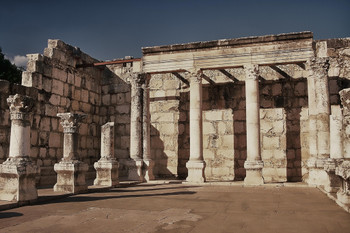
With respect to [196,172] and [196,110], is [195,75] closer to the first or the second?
[196,110]

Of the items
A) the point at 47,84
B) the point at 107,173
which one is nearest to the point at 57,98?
the point at 47,84

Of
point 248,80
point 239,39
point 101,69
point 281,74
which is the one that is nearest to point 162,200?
point 248,80

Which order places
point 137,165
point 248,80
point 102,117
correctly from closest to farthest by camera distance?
point 248,80 < point 137,165 < point 102,117

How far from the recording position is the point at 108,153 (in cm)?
1225

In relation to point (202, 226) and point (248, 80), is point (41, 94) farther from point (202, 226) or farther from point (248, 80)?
point (202, 226)

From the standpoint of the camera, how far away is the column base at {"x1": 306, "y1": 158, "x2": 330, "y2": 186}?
11.7m

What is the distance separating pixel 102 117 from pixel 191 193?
27.2ft

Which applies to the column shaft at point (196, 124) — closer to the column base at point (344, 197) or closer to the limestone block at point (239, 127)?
the limestone block at point (239, 127)

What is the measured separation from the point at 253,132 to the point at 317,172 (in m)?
2.59

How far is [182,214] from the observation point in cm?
684

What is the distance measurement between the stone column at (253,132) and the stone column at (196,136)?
1.79 metres

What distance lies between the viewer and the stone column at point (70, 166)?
32.0 feet

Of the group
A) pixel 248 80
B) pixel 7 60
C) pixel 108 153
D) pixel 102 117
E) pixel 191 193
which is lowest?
pixel 191 193

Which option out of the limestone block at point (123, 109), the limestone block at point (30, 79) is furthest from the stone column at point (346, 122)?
the limestone block at point (123, 109)
